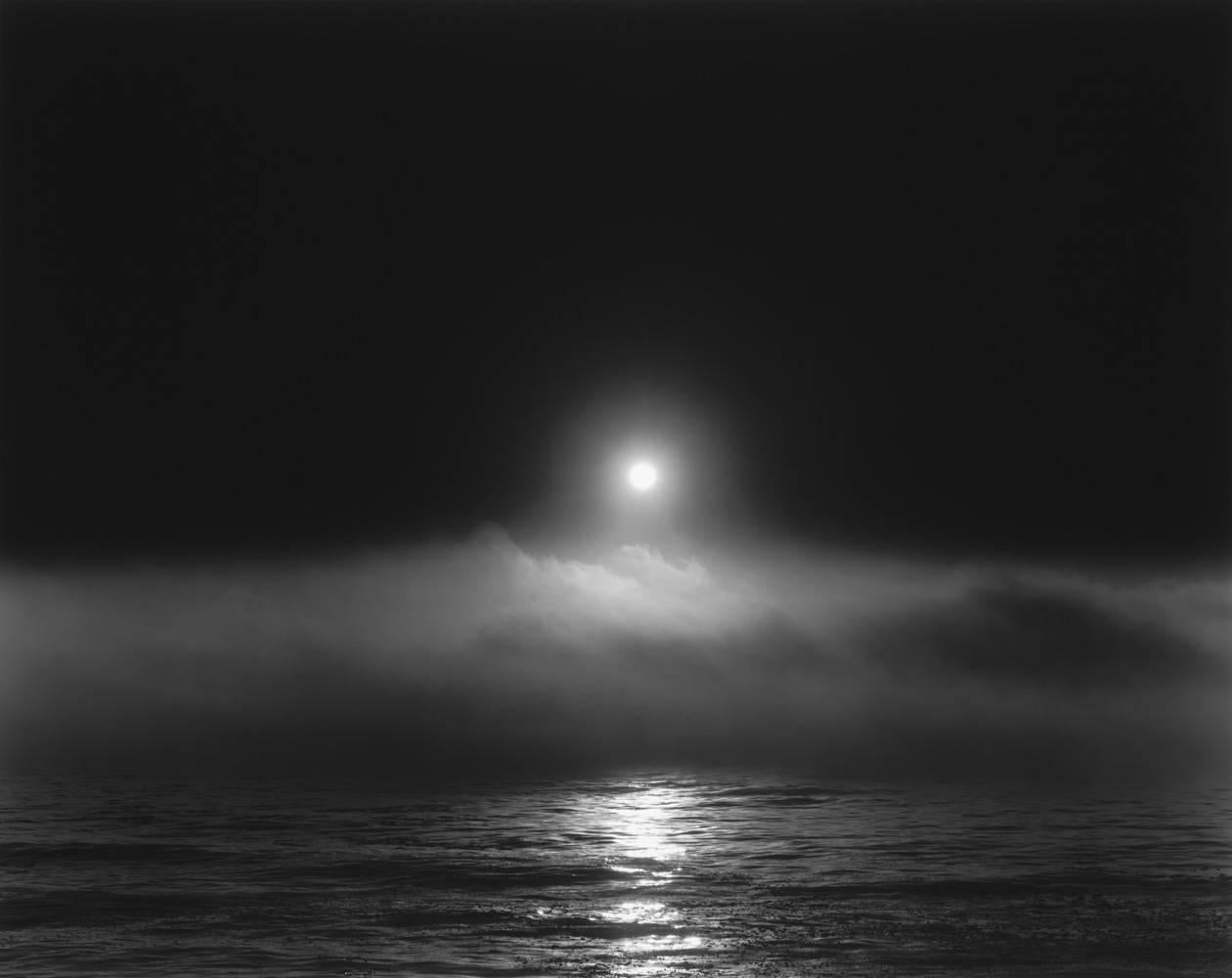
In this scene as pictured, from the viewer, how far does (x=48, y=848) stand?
141750 mm

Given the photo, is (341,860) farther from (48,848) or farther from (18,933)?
(18,933)

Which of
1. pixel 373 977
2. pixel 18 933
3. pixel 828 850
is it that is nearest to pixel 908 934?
pixel 373 977

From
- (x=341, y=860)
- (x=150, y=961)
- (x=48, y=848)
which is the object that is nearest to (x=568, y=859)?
(x=341, y=860)

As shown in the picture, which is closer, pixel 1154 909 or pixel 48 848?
pixel 1154 909

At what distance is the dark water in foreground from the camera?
61875 millimetres

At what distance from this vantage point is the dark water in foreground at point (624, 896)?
61875mm

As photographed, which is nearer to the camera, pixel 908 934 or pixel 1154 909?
pixel 908 934

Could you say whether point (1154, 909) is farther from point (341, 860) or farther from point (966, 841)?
point (341, 860)

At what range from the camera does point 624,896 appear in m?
98.5

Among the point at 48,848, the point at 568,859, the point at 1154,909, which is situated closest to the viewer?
the point at 1154,909

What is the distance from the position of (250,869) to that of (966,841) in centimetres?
7642

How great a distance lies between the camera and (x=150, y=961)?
60.7m

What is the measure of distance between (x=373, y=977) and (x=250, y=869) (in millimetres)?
69500

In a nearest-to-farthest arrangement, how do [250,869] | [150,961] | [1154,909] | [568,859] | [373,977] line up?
[373,977]
[150,961]
[1154,909]
[250,869]
[568,859]
